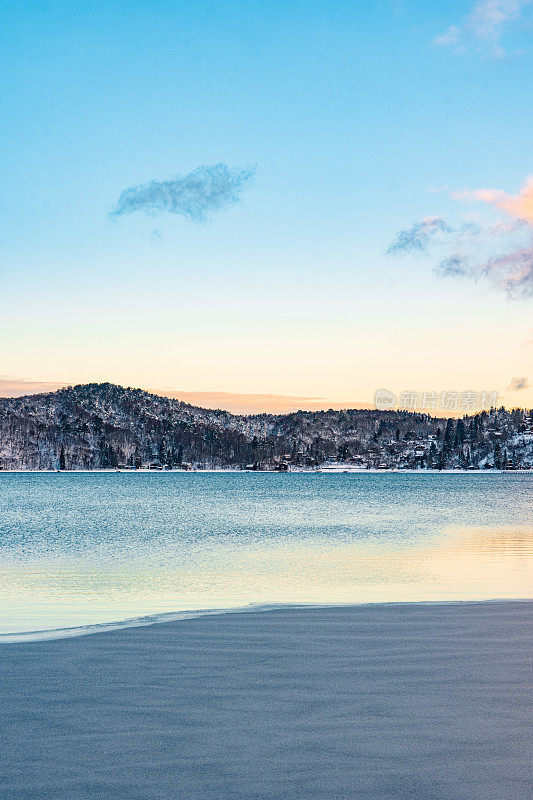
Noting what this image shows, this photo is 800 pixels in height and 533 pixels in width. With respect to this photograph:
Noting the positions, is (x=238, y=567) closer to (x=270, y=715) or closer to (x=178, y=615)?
(x=178, y=615)

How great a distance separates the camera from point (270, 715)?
6.71 meters

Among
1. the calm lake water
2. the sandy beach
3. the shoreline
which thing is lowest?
the calm lake water

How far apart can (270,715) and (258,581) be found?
11983mm

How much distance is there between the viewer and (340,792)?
206 inches

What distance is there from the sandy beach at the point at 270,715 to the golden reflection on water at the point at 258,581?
3.57 m

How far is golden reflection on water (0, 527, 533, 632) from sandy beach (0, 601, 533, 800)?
11.7ft

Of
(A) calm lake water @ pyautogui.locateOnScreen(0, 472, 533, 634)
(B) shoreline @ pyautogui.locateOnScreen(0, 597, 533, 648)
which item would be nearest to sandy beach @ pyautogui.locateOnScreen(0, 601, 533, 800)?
(B) shoreline @ pyautogui.locateOnScreen(0, 597, 533, 648)

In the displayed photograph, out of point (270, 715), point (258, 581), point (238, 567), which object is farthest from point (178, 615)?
point (238, 567)

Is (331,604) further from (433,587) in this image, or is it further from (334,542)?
(334,542)

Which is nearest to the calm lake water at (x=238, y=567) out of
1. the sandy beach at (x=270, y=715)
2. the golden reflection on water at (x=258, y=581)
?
the golden reflection on water at (x=258, y=581)

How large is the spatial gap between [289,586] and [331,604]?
12.1 feet

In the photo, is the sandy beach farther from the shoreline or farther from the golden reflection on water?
the golden reflection on water

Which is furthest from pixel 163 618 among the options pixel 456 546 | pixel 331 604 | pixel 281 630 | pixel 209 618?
pixel 456 546

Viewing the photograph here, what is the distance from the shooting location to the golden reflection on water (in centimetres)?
1399
